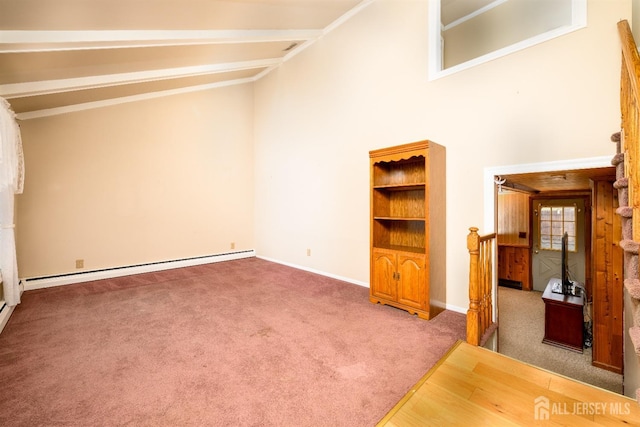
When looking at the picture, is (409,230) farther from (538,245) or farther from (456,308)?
(538,245)

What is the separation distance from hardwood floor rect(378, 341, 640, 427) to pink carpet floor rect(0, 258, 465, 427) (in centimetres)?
17

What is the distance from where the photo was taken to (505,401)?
1.60 meters

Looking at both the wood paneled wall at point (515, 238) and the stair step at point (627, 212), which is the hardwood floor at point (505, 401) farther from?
the wood paneled wall at point (515, 238)

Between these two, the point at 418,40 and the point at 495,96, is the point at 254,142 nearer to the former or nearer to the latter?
Result: the point at 418,40

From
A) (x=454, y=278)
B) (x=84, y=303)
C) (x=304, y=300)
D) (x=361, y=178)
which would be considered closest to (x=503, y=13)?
(x=361, y=178)

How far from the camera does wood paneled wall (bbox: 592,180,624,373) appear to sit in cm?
258

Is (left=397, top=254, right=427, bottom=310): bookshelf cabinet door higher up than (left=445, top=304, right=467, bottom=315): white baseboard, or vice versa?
(left=397, top=254, right=427, bottom=310): bookshelf cabinet door

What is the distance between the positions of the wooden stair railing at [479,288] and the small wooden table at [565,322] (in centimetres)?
123

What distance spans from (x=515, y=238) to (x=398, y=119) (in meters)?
4.51

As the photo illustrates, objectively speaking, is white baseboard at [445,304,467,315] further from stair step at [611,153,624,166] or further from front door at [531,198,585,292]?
front door at [531,198,585,292]

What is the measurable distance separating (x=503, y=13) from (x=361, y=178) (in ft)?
11.2

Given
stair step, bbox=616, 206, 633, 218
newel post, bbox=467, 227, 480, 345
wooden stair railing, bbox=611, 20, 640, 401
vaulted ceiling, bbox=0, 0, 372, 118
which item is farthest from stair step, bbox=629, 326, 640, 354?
vaulted ceiling, bbox=0, 0, 372, 118

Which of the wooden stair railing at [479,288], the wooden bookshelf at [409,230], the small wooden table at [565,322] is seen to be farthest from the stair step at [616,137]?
the small wooden table at [565,322]

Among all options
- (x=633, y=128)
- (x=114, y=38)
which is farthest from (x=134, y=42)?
(x=633, y=128)
